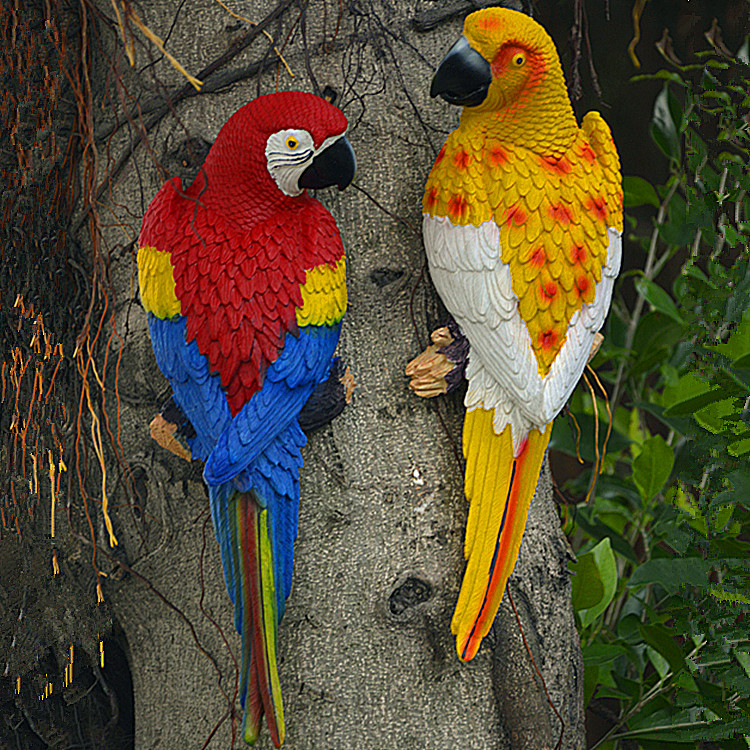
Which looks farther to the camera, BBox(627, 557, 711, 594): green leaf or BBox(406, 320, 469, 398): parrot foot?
BBox(627, 557, 711, 594): green leaf

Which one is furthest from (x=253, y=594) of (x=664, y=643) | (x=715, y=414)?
(x=715, y=414)

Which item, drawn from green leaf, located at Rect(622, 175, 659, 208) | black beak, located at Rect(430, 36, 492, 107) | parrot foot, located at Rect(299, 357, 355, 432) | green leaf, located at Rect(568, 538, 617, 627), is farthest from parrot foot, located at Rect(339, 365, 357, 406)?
green leaf, located at Rect(622, 175, 659, 208)

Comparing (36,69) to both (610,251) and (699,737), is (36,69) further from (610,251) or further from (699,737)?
(699,737)

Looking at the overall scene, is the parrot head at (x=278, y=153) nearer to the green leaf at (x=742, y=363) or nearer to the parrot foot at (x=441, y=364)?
the parrot foot at (x=441, y=364)

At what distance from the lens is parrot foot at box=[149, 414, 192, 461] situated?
2.24ft

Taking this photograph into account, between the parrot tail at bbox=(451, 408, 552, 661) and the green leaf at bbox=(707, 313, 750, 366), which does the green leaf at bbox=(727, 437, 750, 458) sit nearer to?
the green leaf at bbox=(707, 313, 750, 366)

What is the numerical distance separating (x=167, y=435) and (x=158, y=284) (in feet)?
0.46

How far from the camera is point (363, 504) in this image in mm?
728

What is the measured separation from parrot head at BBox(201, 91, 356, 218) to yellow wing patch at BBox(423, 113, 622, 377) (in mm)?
104

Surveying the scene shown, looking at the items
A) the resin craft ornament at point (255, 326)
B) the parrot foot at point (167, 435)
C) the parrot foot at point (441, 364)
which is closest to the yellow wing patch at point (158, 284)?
the resin craft ornament at point (255, 326)

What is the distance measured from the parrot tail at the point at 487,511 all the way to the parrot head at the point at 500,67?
280 millimetres

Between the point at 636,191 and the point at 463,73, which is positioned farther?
the point at 636,191

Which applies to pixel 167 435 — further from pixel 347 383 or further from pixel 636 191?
pixel 636 191

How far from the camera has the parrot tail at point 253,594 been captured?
61cm
